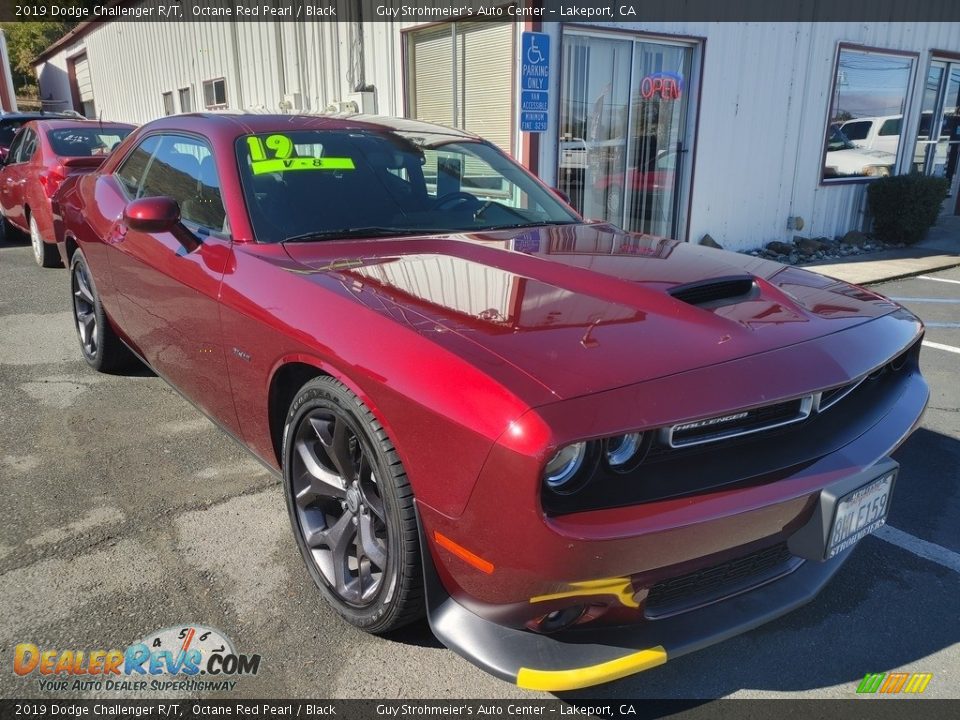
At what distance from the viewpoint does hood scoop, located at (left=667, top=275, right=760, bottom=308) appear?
221 cm

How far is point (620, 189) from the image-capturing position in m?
8.55

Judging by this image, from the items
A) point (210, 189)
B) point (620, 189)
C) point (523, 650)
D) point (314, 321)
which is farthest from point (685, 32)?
point (523, 650)

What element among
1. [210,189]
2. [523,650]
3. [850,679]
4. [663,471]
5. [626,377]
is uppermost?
[210,189]

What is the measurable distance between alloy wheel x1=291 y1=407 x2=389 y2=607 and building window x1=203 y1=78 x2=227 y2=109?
13.7 meters

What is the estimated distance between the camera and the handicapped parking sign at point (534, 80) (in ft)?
22.7

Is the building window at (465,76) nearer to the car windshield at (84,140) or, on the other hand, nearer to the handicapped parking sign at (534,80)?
the handicapped parking sign at (534,80)

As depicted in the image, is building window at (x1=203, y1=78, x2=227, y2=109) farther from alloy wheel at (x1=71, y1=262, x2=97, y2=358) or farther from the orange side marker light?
the orange side marker light

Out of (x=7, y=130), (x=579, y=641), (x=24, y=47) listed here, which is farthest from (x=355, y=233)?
(x=24, y=47)

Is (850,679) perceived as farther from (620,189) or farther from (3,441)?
(620,189)

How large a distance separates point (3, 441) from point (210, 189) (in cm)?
178

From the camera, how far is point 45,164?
23.9 ft

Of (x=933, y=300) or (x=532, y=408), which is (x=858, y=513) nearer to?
(x=532, y=408)

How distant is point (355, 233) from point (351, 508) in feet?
3.74

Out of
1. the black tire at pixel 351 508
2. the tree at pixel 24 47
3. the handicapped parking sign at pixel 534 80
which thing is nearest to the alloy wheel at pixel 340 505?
the black tire at pixel 351 508
